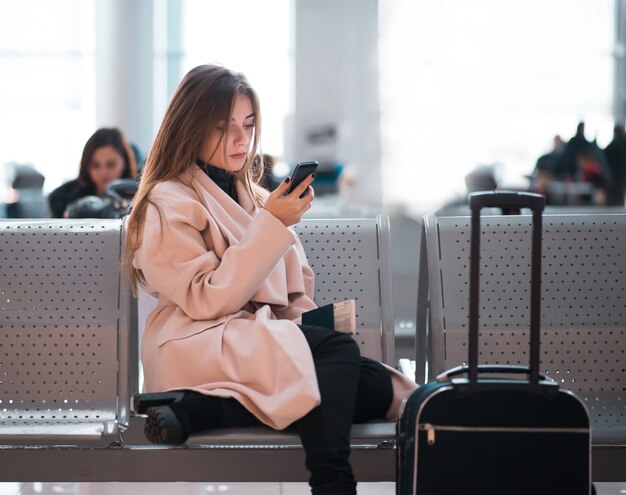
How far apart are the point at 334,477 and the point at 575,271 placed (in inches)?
41.7

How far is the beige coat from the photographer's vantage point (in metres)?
1.98

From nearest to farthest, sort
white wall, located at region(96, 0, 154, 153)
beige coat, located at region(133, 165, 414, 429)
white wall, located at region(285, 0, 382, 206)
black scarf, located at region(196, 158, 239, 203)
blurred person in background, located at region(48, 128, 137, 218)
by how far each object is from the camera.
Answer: beige coat, located at region(133, 165, 414, 429)
black scarf, located at region(196, 158, 239, 203)
blurred person in background, located at region(48, 128, 137, 218)
white wall, located at region(96, 0, 154, 153)
white wall, located at region(285, 0, 382, 206)

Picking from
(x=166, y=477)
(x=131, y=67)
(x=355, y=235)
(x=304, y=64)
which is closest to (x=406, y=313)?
(x=355, y=235)

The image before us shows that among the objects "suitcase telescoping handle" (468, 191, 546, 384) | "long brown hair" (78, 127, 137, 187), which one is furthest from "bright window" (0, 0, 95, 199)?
"suitcase telescoping handle" (468, 191, 546, 384)

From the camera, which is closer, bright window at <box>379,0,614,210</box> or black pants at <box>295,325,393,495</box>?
black pants at <box>295,325,393,495</box>

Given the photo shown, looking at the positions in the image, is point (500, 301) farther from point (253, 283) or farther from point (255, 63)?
point (255, 63)

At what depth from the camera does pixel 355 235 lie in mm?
2584

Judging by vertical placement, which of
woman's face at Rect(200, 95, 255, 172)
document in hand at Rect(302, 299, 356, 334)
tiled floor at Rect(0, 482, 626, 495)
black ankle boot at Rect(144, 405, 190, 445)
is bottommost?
tiled floor at Rect(0, 482, 626, 495)

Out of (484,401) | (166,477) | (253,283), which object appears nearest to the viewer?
(484,401)

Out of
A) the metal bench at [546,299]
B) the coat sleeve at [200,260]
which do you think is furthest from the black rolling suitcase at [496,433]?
the metal bench at [546,299]

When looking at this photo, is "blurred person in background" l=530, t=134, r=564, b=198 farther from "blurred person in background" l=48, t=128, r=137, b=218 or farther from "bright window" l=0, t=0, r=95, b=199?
"blurred person in background" l=48, t=128, r=137, b=218

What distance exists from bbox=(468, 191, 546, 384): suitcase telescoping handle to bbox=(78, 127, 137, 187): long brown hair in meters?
3.06

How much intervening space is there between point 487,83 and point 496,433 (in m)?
11.3

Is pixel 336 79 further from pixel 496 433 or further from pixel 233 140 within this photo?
pixel 496 433
